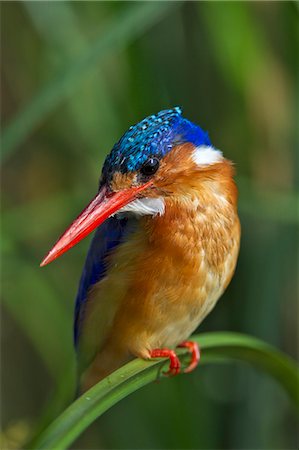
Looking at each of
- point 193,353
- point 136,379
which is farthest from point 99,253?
point 136,379

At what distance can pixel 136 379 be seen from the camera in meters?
1.35

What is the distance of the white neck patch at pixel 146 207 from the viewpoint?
1.45 metres

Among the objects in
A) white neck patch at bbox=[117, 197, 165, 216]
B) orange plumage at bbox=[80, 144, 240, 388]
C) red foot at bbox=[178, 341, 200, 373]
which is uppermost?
white neck patch at bbox=[117, 197, 165, 216]

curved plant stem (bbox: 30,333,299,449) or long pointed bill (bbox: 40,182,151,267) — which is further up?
long pointed bill (bbox: 40,182,151,267)

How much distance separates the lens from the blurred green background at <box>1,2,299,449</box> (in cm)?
212

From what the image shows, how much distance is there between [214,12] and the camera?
2.16m

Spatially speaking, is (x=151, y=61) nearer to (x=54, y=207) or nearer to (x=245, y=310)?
(x=54, y=207)

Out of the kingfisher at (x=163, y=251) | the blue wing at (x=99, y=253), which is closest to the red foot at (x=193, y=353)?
the kingfisher at (x=163, y=251)

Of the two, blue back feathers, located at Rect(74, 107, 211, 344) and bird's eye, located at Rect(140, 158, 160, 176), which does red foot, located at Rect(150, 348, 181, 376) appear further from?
bird's eye, located at Rect(140, 158, 160, 176)

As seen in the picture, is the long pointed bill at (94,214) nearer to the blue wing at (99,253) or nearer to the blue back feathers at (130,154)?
the blue back feathers at (130,154)

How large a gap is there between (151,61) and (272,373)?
0.85 metres

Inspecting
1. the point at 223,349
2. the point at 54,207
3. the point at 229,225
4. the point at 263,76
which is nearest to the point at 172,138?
the point at 229,225

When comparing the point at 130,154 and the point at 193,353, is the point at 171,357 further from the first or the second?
the point at 130,154

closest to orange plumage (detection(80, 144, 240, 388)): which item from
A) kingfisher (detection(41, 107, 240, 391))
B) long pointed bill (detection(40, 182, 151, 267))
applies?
kingfisher (detection(41, 107, 240, 391))
